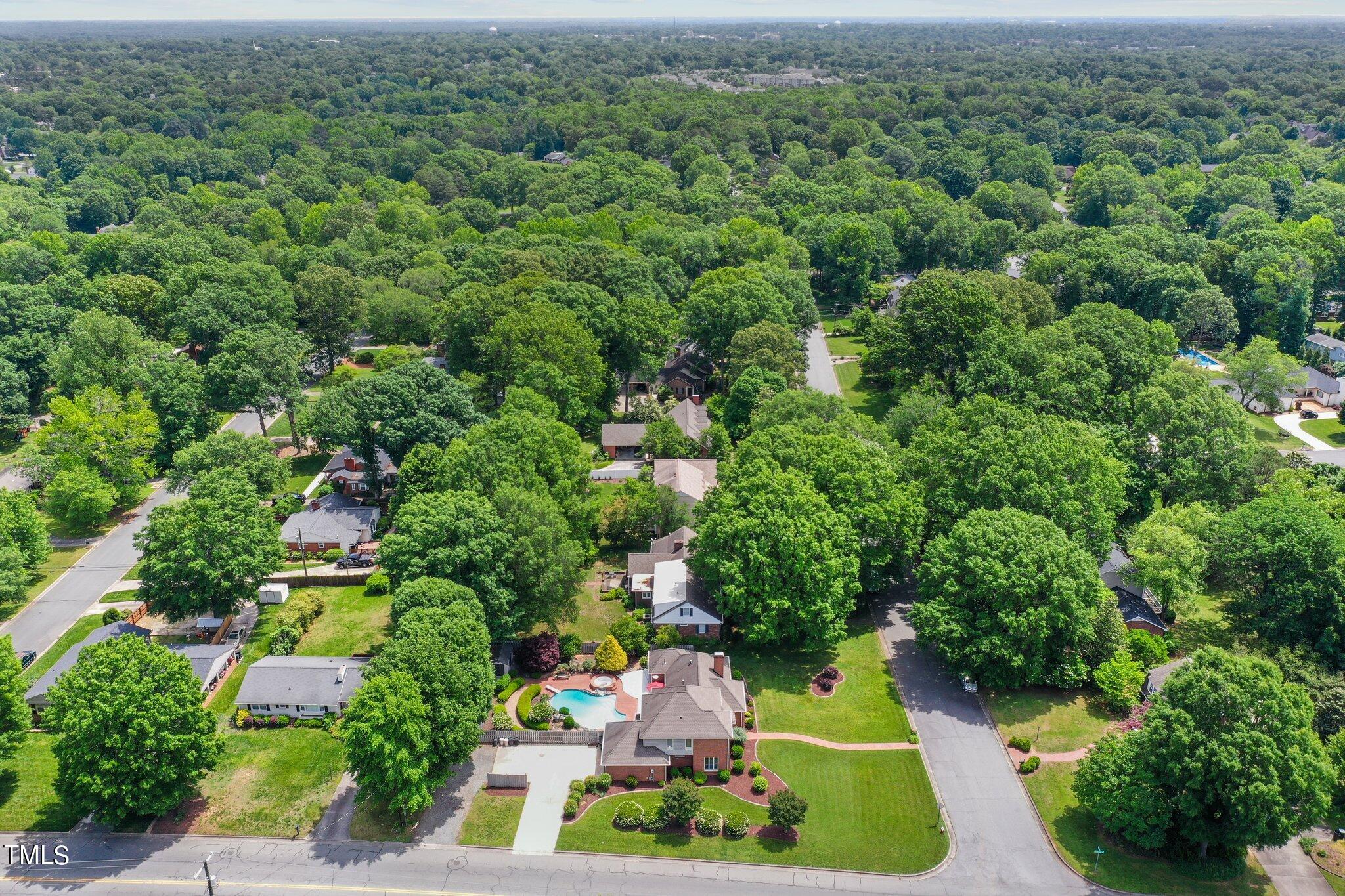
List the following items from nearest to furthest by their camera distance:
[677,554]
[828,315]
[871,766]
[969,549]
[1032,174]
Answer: [871,766]
[969,549]
[677,554]
[828,315]
[1032,174]

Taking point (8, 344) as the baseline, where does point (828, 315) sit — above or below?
below

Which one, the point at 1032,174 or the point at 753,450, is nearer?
the point at 753,450

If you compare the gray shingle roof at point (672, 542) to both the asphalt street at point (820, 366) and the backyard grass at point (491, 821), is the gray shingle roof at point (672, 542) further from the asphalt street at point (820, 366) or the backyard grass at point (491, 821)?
the asphalt street at point (820, 366)

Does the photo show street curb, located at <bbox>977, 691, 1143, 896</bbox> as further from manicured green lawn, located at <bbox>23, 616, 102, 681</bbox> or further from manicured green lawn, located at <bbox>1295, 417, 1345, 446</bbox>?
manicured green lawn, located at <bbox>1295, 417, 1345, 446</bbox>

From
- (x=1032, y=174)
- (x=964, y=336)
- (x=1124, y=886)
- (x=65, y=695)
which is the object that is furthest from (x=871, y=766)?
(x=1032, y=174)

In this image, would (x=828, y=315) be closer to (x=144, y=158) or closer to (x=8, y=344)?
(x=8, y=344)

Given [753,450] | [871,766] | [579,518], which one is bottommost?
[871,766]
